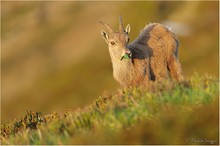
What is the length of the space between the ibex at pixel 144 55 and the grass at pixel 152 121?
21.7 feet

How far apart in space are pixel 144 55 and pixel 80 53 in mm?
69971

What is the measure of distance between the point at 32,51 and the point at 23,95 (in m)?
29.5

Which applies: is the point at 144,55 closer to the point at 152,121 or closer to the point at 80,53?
the point at 152,121

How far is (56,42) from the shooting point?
106438 millimetres

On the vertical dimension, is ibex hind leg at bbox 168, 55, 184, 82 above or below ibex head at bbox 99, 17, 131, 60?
below

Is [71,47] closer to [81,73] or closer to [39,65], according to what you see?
[39,65]

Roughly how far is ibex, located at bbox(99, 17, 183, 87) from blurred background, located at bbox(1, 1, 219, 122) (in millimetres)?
35587

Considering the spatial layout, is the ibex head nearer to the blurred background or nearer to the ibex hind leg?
the ibex hind leg

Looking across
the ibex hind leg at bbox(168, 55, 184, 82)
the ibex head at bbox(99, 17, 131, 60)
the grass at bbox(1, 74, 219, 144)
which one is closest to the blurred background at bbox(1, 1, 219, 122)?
the ibex hind leg at bbox(168, 55, 184, 82)

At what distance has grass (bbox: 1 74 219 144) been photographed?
354 inches

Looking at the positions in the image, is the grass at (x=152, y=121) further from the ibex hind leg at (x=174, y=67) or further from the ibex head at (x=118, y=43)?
the ibex hind leg at (x=174, y=67)

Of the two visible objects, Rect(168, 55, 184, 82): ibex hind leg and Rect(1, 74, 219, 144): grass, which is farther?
Rect(168, 55, 184, 82): ibex hind leg

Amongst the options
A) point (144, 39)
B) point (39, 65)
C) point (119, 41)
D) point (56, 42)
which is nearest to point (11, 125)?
point (119, 41)

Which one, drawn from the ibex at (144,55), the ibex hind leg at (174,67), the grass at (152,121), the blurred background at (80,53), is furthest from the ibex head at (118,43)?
the blurred background at (80,53)
